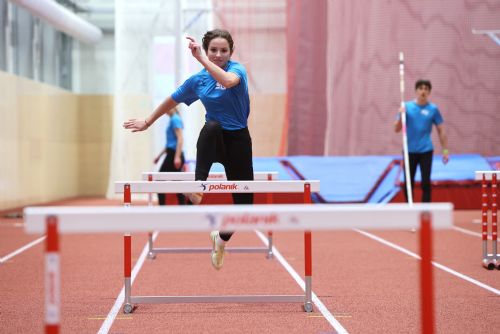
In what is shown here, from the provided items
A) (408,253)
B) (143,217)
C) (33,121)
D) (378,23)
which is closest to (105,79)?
(33,121)

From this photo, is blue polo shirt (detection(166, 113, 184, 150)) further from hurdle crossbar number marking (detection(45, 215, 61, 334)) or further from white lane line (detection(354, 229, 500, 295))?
hurdle crossbar number marking (detection(45, 215, 61, 334))

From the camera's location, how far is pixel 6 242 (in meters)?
8.16

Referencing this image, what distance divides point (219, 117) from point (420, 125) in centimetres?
454

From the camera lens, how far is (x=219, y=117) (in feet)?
14.2

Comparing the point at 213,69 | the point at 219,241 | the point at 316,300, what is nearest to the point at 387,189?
the point at 316,300

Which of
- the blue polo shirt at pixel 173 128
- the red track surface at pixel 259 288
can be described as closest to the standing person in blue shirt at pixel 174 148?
the blue polo shirt at pixel 173 128

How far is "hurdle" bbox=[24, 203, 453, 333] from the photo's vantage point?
6.56 feet

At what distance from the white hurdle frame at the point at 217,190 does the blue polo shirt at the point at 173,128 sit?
5079 millimetres

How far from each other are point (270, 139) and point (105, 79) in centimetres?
488

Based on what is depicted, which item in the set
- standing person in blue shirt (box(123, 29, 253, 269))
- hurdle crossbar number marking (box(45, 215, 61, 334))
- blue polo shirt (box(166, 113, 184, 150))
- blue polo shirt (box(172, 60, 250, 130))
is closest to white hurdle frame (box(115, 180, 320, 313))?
standing person in blue shirt (box(123, 29, 253, 269))

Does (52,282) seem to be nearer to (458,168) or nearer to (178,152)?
(178,152)

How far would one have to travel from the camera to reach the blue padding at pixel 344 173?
1173 centimetres

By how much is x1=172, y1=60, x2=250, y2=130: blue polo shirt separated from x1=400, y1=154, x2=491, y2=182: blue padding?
7723 millimetres

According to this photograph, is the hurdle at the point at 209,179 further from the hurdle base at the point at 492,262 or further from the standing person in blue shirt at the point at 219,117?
the hurdle base at the point at 492,262
